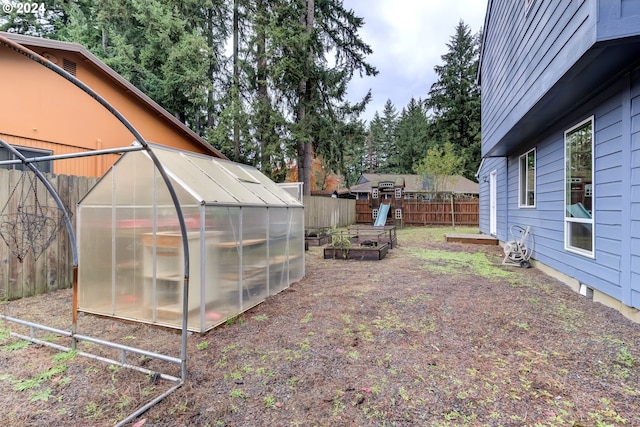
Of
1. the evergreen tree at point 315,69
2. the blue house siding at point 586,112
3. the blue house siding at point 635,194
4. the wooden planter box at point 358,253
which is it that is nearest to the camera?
the blue house siding at point 586,112

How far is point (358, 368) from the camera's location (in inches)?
107

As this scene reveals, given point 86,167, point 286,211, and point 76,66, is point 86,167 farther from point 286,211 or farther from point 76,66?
point 286,211

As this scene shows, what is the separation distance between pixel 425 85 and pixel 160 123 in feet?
99.5

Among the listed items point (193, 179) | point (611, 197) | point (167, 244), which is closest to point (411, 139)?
point (611, 197)

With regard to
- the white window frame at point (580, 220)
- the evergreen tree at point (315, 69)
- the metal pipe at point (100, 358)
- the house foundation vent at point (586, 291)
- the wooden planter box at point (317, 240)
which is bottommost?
the metal pipe at point (100, 358)

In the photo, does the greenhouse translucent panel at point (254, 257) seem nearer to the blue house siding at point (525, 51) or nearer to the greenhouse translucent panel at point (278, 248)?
the greenhouse translucent panel at point (278, 248)

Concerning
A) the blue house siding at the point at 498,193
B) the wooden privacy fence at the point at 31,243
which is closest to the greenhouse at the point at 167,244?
the wooden privacy fence at the point at 31,243

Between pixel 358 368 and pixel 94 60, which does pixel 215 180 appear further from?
pixel 94 60

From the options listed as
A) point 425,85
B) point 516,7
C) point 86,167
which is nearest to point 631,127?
point 516,7

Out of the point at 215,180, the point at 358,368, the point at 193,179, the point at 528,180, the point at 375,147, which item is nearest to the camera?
the point at 358,368

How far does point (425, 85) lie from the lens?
33.0 metres

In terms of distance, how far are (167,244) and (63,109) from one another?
498 cm

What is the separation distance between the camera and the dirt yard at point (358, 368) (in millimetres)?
2131

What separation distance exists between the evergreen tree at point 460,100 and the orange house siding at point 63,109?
27.5m
